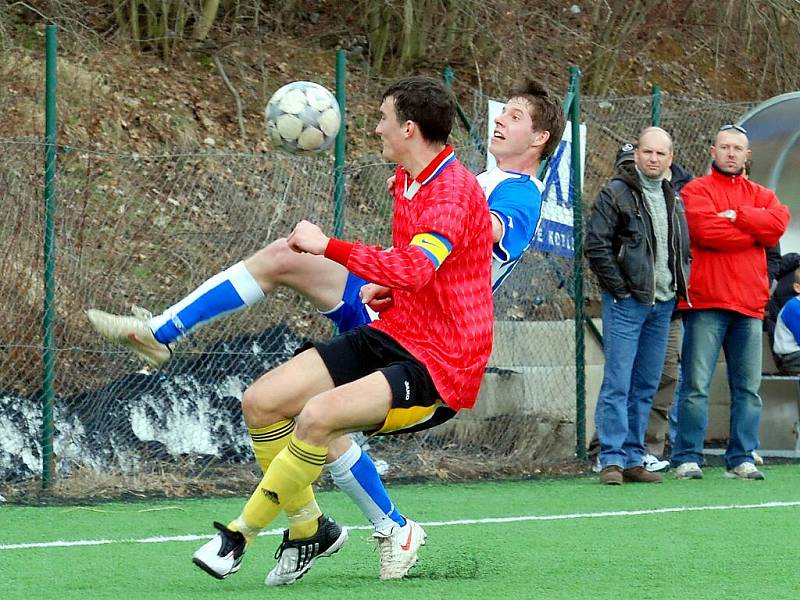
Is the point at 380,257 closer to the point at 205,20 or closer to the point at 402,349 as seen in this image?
the point at 402,349

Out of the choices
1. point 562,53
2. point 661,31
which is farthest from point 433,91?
point 661,31

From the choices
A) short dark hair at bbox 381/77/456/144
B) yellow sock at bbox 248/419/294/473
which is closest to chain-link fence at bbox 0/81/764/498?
yellow sock at bbox 248/419/294/473

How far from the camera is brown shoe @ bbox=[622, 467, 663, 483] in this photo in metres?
9.02

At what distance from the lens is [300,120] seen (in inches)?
292

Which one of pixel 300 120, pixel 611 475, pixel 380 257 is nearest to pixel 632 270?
pixel 611 475

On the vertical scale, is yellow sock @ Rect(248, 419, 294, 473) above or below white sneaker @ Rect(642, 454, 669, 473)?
above

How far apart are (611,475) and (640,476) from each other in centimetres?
22

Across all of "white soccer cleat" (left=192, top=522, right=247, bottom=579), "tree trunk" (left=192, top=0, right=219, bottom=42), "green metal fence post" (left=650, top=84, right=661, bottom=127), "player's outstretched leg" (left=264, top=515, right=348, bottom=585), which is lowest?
"player's outstretched leg" (left=264, top=515, right=348, bottom=585)

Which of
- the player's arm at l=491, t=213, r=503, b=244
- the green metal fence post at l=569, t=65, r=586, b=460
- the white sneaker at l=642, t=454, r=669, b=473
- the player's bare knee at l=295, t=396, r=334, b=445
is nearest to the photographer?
the player's bare knee at l=295, t=396, r=334, b=445

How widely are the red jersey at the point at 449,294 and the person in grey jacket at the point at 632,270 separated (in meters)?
A: 3.86

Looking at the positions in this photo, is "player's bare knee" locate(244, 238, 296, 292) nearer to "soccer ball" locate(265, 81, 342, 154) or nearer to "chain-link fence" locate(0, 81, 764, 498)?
"soccer ball" locate(265, 81, 342, 154)

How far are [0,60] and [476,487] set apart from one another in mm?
5665

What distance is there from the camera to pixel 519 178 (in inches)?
236

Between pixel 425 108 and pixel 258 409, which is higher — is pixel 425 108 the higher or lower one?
the higher one
